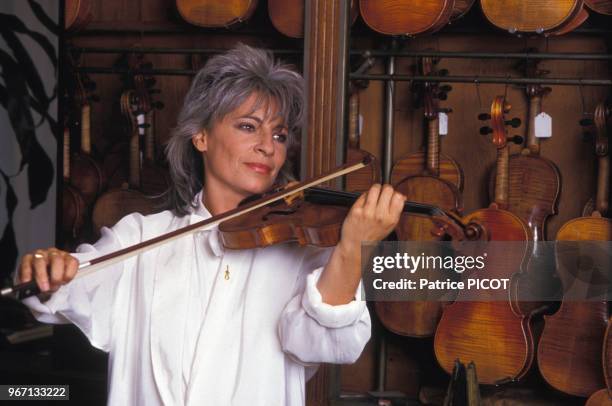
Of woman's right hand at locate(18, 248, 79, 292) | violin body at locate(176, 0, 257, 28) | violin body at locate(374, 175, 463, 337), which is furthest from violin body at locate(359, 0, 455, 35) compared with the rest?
woman's right hand at locate(18, 248, 79, 292)

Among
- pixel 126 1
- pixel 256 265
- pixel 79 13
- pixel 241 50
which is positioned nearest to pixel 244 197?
pixel 256 265

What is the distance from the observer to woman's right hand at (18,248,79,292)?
1506 mm

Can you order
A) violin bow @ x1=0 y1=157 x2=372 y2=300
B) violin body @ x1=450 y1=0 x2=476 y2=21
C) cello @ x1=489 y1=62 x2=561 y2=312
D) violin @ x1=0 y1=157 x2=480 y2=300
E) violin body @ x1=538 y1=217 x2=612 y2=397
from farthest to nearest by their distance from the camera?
violin body @ x1=450 y1=0 x2=476 y2=21 → cello @ x1=489 y1=62 x2=561 y2=312 → violin body @ x1=538 y1=217 x2=612 y2=397 → violin @ x1=0 y1=157 x2=480 y2=300 → violin bow @ x1=0 y1=157 x2=372 y2=300

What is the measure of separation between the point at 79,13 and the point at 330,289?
69.2 inches

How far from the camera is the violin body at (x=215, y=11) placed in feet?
9.34

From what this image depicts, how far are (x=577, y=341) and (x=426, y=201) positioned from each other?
64 centimetres

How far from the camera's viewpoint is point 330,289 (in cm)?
163

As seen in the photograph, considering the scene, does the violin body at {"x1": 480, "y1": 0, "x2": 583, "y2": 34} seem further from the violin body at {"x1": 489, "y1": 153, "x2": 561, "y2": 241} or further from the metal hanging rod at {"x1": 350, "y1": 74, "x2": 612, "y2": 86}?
the violin body at {"x1": 489, "y1": 153, "x2": 561, "y2": 241}

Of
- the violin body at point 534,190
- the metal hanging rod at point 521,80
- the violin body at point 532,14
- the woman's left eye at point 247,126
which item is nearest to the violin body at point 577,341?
the violin body at point 534,190

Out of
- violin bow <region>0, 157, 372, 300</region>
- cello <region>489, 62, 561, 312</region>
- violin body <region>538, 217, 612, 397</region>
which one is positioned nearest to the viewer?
violin bow <region>0, 157, 372, 300</region>

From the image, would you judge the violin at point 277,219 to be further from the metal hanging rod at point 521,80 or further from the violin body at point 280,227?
the metal hanging rod at point 521,80

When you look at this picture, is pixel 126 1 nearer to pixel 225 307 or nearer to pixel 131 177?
pixel 131 177

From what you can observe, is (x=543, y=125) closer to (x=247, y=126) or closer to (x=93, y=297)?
(x=247, y=126)

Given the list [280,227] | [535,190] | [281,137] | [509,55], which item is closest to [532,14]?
[509,55]
